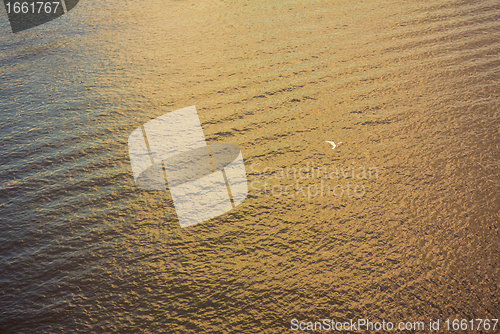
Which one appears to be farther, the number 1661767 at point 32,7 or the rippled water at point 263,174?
the number 1661767 at point 32,7

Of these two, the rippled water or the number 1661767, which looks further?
the number 1661767

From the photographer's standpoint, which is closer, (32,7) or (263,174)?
(263,174)

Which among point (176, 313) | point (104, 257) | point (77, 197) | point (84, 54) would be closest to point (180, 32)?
point (84, 54)

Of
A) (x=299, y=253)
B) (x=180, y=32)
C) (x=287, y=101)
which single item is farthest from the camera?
(x=180, y=32)

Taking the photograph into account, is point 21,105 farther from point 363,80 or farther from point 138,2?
point 363,80

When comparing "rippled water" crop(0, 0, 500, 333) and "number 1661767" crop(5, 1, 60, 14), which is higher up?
"number 1661767" crop(5, 1, 60, 14)

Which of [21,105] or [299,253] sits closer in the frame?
[299,253]

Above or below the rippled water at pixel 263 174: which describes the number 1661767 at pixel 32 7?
above

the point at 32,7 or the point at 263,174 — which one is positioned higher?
the point at 32,7
